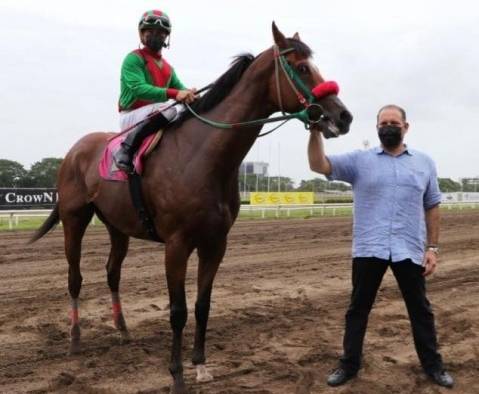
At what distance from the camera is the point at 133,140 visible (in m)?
4.42

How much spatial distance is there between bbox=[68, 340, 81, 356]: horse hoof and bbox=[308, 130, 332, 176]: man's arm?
2.74 meters

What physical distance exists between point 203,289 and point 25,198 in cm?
1527

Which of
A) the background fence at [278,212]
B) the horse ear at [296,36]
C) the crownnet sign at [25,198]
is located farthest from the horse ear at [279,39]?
the crownnet sign at [25,198]

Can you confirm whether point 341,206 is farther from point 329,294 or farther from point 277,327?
point 277,327

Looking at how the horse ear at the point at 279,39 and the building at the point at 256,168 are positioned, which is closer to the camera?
the horse ear at the point at 279,39

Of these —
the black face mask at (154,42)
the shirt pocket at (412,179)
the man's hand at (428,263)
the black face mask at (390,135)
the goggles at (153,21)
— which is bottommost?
the man's hand at (428,263)

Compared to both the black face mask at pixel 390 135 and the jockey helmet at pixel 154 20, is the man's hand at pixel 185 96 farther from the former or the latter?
the black face mask at pixel 390 135

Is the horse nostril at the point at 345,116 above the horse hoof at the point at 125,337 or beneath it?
above

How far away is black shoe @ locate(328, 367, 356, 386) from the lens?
400cm

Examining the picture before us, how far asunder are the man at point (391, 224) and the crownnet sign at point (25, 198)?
1534 centimetres

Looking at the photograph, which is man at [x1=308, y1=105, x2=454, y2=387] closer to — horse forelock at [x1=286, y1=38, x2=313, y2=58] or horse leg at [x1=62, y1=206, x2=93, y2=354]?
horse forelock at [x1=286, y1=38, x2=313, y2=58]

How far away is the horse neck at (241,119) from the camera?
13.5ft

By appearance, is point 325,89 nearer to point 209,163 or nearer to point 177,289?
point 209,163

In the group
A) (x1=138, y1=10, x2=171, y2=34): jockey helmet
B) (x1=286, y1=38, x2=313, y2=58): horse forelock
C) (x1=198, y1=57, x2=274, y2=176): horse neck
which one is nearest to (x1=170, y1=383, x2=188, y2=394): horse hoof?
(x1=198, y1=57, x2=274, y2=176): horse neck
